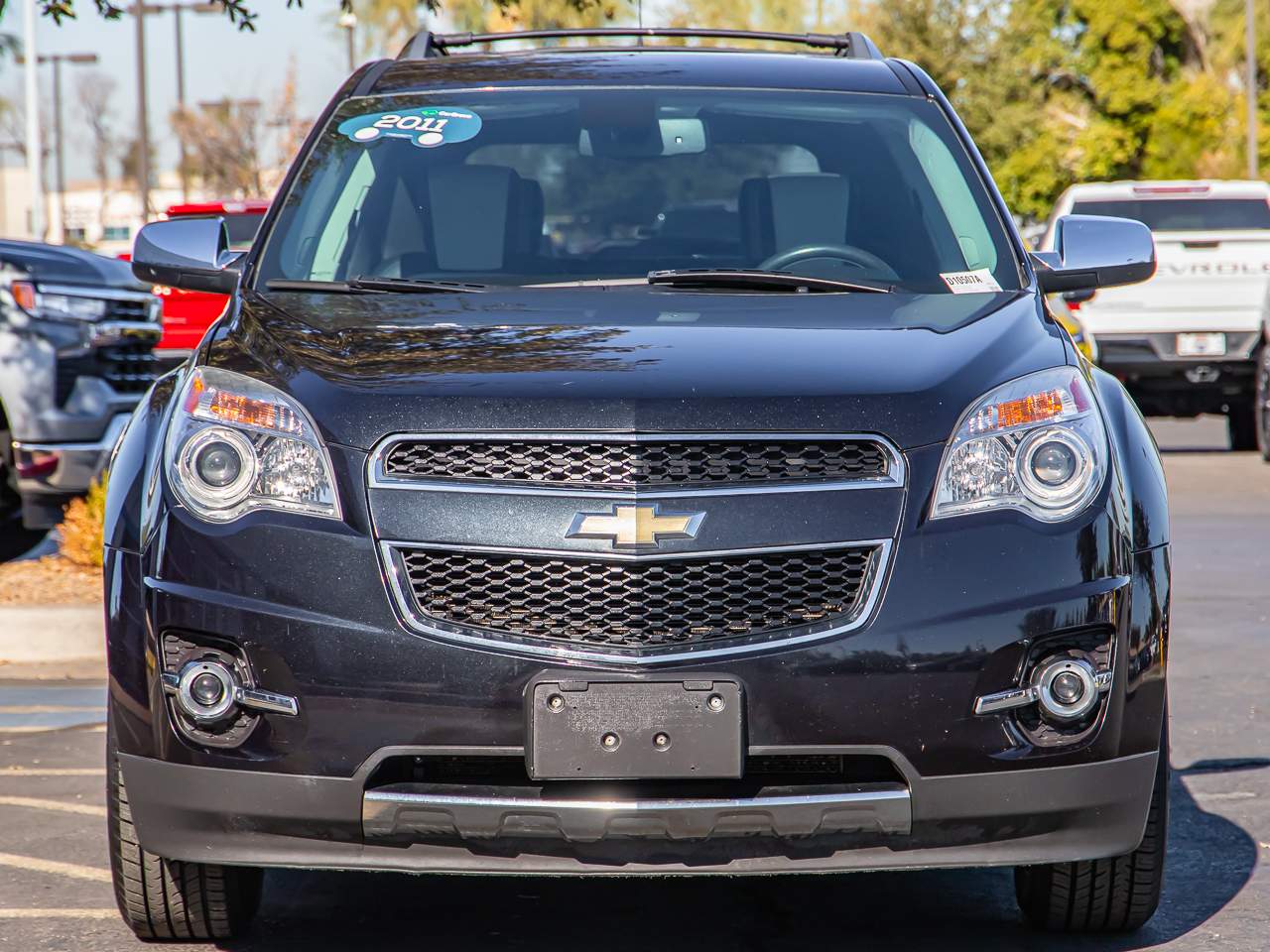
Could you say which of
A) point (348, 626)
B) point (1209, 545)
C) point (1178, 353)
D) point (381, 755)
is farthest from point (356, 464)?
point (1178, 353)

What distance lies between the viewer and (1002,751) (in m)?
3.59

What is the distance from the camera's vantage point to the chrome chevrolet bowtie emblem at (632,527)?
3527 mm

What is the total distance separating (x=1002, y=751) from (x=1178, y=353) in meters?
13.2

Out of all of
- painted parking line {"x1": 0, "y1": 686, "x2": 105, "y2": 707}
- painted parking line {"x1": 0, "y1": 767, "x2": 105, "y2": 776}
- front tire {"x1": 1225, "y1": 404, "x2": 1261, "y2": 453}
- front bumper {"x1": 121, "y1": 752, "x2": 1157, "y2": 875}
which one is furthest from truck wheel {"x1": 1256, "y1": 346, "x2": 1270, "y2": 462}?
front bumper {"x1": 121, "y1": 752, "x2": 1157, "y2": 875}

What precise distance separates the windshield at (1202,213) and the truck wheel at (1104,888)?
44.2ft

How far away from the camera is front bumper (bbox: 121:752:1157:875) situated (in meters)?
3.49

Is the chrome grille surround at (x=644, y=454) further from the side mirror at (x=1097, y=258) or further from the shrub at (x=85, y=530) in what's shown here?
the shrub at (x=85, y=530)

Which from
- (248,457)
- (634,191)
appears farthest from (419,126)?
(248,457)

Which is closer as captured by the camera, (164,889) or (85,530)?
(164,889)

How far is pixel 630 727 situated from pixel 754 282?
1314 mm

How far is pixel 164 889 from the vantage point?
405 centimetres

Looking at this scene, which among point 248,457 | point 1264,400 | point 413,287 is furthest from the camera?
point 1264,400

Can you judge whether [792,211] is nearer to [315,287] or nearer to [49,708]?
[315,287]

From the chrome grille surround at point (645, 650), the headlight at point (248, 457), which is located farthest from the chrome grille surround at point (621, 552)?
the headlight at point (248, 457)
